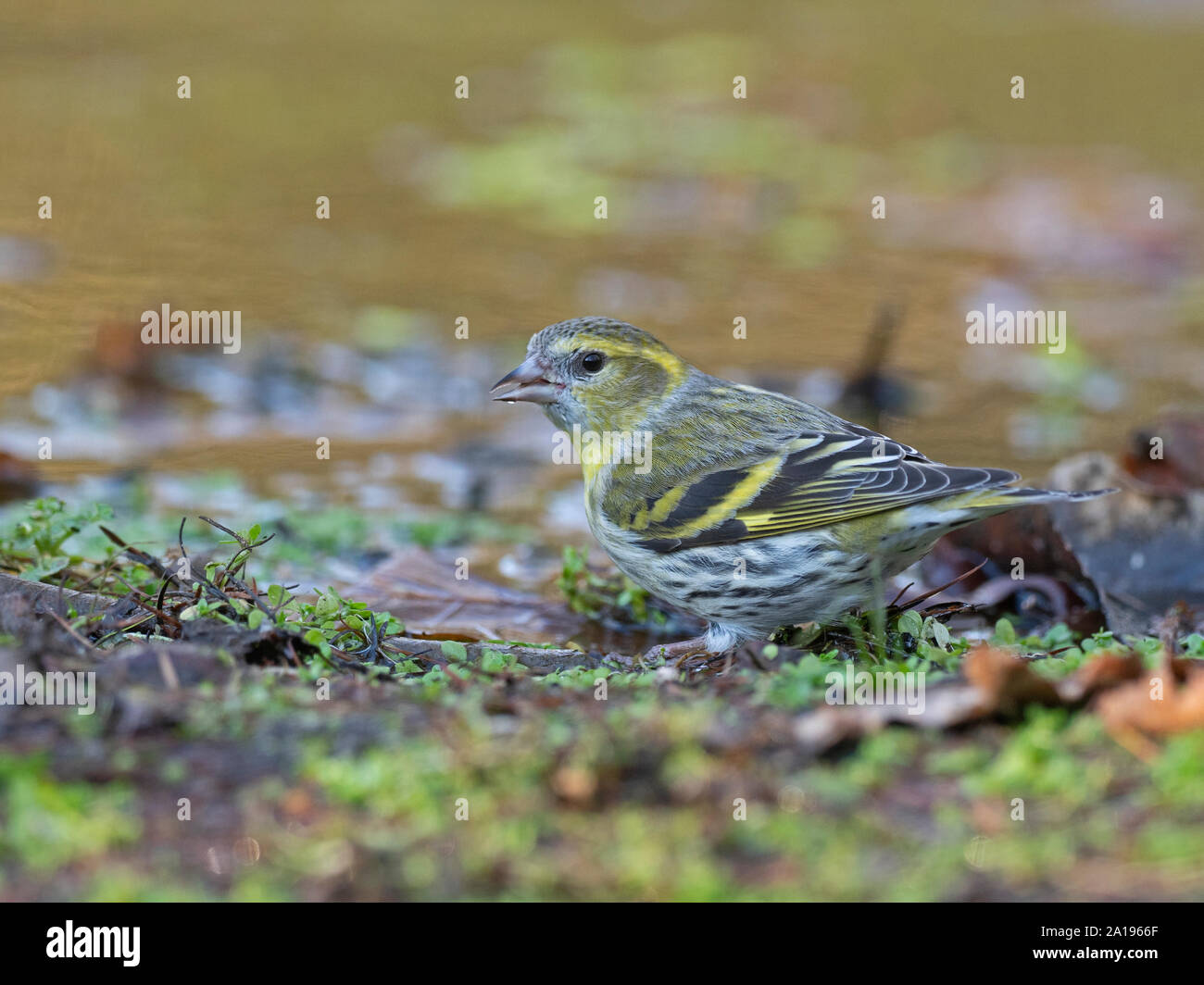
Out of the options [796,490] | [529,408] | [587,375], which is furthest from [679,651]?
[529,408]

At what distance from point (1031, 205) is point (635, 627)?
929 cm

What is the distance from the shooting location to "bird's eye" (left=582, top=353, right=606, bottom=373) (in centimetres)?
610

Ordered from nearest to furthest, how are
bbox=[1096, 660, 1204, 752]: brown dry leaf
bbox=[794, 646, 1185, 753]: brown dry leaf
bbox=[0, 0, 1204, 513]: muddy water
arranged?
1. bbox=[1096, 660, 1204, 752]: brown dry leaf
2. bbox=[794, 646, 1185, 753]: brown dry leaf
3. bbox=[0, 0, 1204, 513]: muddy water

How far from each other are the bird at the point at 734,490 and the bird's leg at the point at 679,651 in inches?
0.5

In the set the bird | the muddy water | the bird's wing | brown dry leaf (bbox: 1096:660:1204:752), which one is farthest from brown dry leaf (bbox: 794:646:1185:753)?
the muddy water

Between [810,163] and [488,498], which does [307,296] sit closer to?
[488,498]

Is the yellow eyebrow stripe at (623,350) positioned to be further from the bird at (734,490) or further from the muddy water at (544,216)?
the muddy water at (544,216)

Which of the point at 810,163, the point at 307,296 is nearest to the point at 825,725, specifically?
the point at 307,296

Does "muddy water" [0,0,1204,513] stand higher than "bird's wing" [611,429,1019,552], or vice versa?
"muddy water" [0,0,1204,513]

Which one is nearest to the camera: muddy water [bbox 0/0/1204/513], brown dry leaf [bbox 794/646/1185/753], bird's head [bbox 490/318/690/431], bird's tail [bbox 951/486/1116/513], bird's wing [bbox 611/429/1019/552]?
brown dry leaf [bbox 794/646/1185/753]

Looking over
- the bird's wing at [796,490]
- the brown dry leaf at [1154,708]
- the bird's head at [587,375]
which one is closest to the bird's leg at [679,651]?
the bird's wing at [796,490]

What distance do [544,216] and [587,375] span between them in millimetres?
7825

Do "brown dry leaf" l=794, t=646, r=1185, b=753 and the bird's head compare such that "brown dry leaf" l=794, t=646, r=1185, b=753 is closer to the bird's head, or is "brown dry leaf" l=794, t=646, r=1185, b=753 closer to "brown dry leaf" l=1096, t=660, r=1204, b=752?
"brown dry leaf" l=1096, t=660, r=1204, b=752

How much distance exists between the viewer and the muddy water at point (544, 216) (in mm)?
9344
